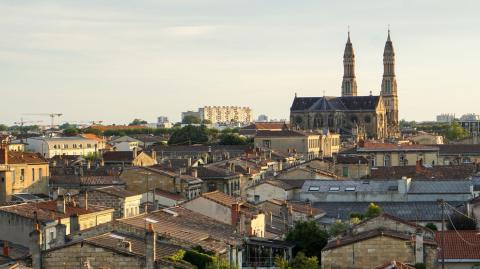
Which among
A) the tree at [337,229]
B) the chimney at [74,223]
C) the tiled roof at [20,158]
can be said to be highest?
the tiled roof at [20,158]

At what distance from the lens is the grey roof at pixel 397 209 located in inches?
2164

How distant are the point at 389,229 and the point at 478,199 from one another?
15456mm

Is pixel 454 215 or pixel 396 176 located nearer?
pixel 454 215

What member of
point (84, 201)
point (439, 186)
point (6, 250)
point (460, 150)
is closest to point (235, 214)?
point (84, 201)

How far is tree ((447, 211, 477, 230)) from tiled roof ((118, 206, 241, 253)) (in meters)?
10.4

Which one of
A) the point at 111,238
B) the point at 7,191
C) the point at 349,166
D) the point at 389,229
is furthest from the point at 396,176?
the point at 111,238

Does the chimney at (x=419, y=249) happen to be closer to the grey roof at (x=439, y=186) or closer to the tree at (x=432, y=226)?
the tree at (x=432, y=226)

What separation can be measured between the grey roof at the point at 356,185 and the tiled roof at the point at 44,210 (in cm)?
1910

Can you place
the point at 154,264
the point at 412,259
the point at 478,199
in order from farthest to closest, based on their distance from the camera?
the point at 478,199 → the point at 412,259 → the point at 154,264

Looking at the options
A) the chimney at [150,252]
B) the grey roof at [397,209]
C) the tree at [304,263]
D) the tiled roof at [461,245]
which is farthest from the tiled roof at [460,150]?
the chimney at [150,252]

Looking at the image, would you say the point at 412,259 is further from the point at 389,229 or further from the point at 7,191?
the point at 7,191

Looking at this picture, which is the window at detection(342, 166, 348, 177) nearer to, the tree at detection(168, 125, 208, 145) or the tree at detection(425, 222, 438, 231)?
the tree at detection(425, 222, 438, 231)

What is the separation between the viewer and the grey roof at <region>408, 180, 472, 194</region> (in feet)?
203

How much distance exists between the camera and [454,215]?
50.2m
